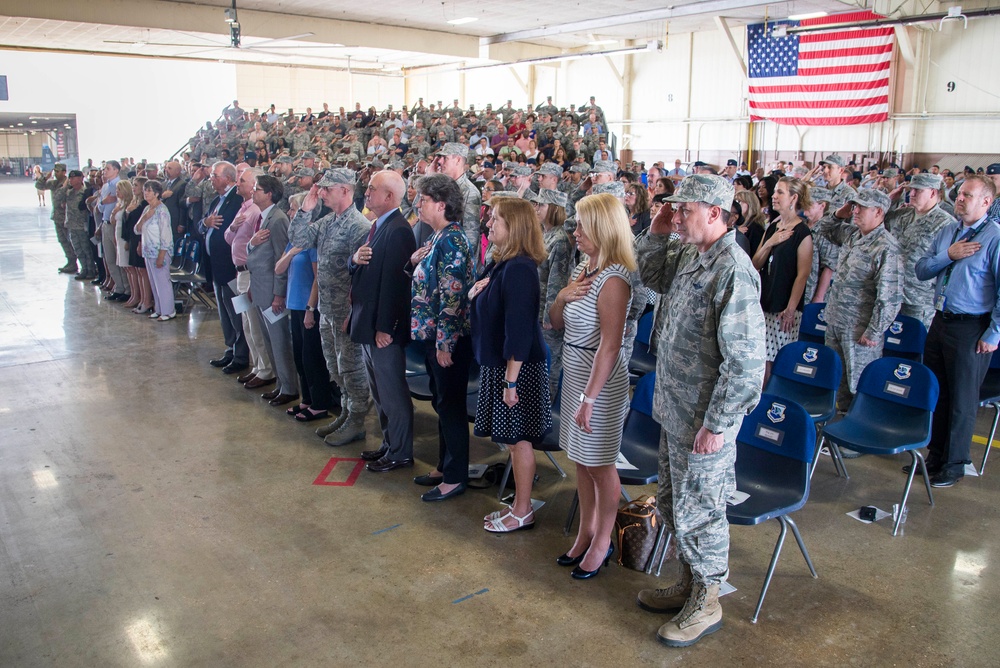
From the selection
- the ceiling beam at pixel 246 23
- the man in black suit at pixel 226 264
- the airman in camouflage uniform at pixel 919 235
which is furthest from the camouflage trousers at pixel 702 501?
the ceiling beam at pixel 246 23

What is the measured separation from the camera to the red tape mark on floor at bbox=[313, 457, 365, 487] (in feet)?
14.4

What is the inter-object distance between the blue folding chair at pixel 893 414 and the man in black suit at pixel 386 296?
2.34 metres

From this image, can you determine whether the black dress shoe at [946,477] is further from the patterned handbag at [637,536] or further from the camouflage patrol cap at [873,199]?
the patterned handbag at [637,536]

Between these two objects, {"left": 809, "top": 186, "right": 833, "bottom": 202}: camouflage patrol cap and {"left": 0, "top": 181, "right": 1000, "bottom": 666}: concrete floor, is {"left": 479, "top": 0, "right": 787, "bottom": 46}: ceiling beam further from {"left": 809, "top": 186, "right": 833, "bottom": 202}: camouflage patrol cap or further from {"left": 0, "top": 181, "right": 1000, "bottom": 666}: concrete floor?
{"left": 0, "top": 181, "right": 1000, "bottom": 666}: concrete floor

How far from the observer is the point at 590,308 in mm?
3098

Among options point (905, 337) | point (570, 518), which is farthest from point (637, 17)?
point (570, 518)

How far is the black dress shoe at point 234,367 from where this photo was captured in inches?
258

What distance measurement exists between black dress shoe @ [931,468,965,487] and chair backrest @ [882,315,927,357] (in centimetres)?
79

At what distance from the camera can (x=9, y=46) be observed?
2342 cm

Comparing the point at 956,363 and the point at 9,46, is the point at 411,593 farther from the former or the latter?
the point at 9,46

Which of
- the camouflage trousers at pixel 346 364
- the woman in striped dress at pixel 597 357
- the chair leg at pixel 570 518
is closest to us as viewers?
the woman in striped dress at pixel 597 357

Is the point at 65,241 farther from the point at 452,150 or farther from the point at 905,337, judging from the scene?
the point at 905,337

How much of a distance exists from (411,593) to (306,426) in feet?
7.65

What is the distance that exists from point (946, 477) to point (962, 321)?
34.9 inches
